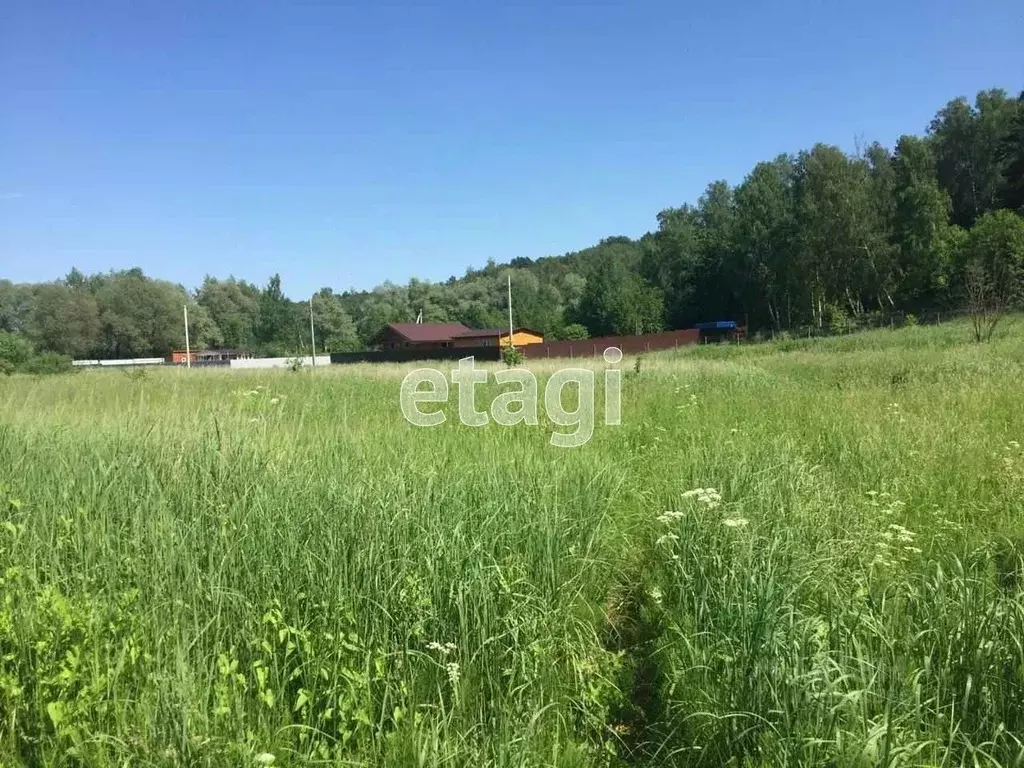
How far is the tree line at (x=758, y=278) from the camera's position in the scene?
122ft

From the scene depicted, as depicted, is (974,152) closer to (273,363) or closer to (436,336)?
(436,336)

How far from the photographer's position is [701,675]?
85.3 inches

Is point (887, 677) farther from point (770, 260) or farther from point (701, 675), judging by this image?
point (770, 260)

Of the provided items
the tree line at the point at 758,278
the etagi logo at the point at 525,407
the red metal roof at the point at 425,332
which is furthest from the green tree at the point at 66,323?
the etagi logo at the point at 525,407

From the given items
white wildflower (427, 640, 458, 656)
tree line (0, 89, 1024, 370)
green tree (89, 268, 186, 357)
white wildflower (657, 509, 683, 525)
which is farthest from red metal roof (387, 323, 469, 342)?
white wildflower (427, 640, 458, 656)

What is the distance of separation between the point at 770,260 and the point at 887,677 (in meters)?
49.9

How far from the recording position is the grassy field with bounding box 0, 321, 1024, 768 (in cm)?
182

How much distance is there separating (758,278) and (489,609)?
52.6m

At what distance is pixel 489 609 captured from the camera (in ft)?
8.05

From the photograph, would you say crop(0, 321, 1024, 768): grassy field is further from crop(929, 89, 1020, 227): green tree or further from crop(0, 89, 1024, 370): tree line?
crop(929, 89, 1020, 227): green tree

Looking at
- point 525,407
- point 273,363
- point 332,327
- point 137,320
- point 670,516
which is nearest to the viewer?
point 670,516

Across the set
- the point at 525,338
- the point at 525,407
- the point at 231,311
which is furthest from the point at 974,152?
the point at 231,311

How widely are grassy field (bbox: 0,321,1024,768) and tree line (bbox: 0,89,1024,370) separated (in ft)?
77.6

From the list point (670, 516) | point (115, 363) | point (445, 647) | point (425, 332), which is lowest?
point (445, 647)
